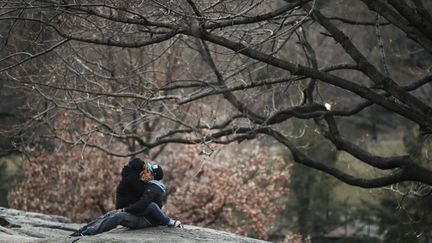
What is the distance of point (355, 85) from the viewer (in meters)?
9.82

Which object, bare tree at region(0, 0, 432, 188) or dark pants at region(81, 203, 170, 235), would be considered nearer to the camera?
dark pants at region(81, 203, 170, 235)

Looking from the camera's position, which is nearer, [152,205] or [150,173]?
[152,205]

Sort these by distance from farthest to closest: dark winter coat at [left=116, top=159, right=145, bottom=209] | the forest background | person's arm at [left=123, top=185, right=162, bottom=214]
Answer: the forest background → dark winter coat at [left=116, top=159, right=145, bottom=209] → person's arm at [left=123, top=185, right=162, bottom=214]

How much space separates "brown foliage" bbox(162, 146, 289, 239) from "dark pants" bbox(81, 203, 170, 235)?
10.2 metres

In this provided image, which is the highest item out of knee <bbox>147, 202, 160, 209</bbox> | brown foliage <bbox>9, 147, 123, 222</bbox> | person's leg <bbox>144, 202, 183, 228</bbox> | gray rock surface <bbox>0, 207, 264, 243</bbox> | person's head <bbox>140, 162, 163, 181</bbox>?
brown foliage <bbox>9, 147, 123, 222</bbox>

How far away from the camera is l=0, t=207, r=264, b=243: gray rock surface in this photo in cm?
872

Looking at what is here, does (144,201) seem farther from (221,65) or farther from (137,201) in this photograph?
(221,65)

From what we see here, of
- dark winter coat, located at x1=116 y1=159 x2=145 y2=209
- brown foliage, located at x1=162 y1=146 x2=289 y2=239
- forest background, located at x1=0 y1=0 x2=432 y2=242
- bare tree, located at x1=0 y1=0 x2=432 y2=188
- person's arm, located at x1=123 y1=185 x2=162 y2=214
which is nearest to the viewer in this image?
person's arm, located at x1=123 y1=185 x2=162 y2=214

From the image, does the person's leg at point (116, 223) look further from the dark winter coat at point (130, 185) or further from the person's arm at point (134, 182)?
the person's arm at point (134, 182)

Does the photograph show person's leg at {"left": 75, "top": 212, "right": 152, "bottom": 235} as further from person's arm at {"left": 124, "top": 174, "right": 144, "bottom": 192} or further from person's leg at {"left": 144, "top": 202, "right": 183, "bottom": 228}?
person's arm at {"left": 124, "top": 174, "right": 144, "bottom": 192}

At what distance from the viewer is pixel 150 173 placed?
9391mm

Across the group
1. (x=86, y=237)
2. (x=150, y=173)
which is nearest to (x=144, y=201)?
(x=150, y=173)

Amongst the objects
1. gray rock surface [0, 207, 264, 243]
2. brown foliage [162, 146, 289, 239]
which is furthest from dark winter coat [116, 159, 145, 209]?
brown foliage [162, 146, 289, 239]

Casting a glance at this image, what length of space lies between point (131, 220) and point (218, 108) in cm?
1135
